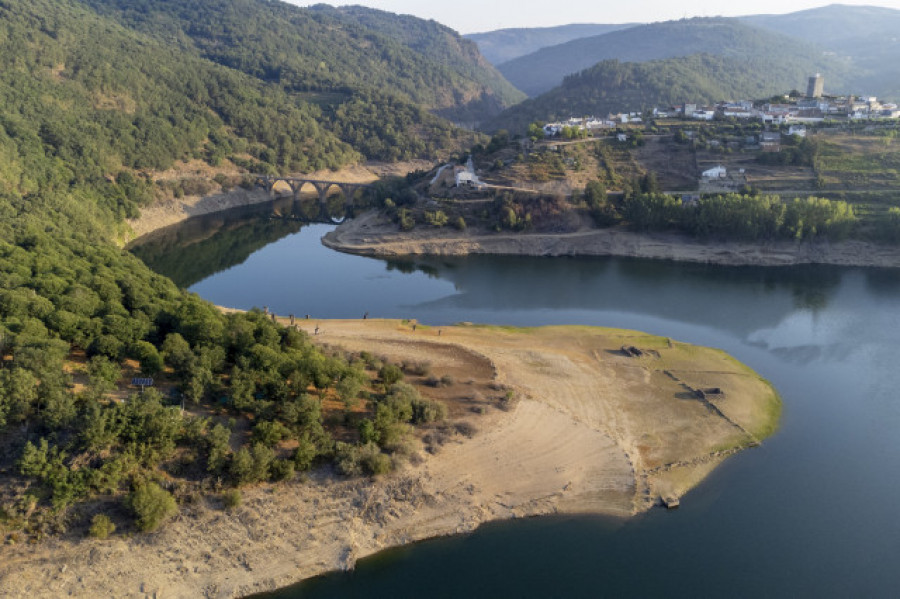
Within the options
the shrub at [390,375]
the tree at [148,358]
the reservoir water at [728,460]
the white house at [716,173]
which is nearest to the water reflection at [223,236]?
the reservoir water at [728,460]

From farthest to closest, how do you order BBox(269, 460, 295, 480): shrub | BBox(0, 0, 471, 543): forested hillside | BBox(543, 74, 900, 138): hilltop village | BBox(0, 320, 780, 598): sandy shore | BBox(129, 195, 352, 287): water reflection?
BBox(543, 74, 900, 138): hilltop village < BBox(129, 195, 352, 287): water reflection < BBox(269, 460, 295, 480): shrub < BBox(0, 0, 471, 543): forested hillside < BBox(0, 320, 780, 598): sandy shore

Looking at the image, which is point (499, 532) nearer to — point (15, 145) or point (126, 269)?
point (126, 269)

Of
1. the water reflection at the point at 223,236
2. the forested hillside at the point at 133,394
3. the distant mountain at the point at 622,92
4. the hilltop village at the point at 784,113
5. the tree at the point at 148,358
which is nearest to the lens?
the forested hillside at the point at 133,394

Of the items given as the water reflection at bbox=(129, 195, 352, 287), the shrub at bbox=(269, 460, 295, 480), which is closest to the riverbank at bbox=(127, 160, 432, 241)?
the water reflection at bbox=(129, 195, 352, 287)

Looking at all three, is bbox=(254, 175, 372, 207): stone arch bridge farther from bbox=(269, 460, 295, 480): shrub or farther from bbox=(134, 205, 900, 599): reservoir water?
bbox=(269, 460, 295, 480): shrub

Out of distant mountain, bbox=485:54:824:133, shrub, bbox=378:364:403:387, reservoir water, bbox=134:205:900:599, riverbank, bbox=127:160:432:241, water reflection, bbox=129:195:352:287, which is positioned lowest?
reservoir water, bbox=134:205:900:599

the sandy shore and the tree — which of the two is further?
the tree

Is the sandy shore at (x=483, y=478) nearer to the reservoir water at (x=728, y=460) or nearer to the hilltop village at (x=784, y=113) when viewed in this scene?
the reservoir water at (x=728, y=460)

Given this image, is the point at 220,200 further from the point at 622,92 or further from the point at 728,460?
the point at 622,92
